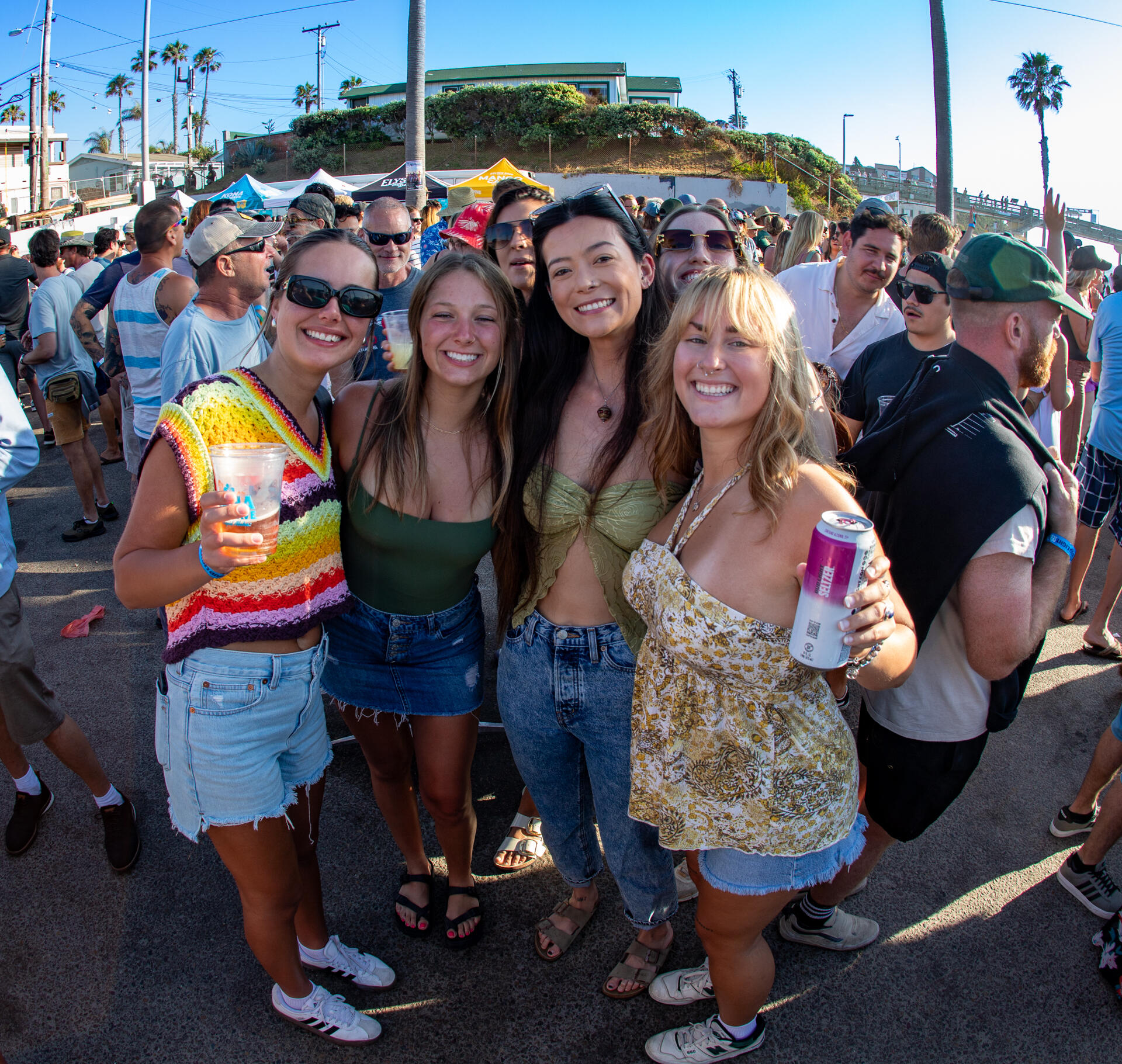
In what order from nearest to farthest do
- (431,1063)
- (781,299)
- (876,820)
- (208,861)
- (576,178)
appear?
(781,299) < (431,1063) < (876,820) < (208,861) < (576,178)

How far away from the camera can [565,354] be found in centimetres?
234

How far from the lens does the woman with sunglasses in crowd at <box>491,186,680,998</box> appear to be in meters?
2.05

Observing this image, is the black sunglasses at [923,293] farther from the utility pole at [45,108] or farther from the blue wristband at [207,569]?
the utility pole at [45,108]

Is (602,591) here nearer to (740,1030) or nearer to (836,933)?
(740,1030)

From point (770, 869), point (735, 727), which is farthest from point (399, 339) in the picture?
point (770, 869)

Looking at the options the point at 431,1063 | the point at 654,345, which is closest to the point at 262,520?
the point at 654,345

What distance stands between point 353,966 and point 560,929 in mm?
697

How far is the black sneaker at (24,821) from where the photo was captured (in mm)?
→ 2869

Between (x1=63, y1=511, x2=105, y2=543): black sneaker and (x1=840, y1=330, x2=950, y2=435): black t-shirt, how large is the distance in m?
5.77

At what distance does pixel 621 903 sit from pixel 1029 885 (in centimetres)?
157

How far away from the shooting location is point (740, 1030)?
6.79 ft

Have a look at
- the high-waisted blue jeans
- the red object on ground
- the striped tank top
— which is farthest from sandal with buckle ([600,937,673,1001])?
the striped tank top

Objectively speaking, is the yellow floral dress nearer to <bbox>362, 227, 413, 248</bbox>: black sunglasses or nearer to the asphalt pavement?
the asphalt pavement

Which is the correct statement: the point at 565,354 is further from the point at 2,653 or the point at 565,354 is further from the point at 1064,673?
the point at 1064,673
